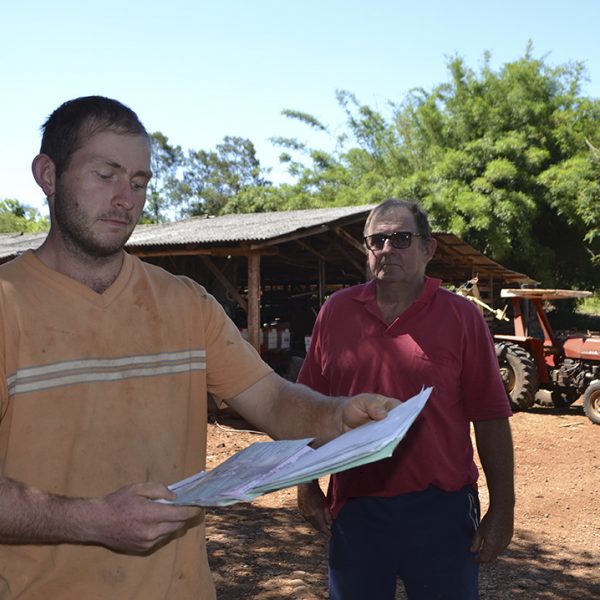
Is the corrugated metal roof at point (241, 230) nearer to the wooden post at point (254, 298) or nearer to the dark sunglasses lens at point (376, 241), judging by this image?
the wooden post at point (254, 298)

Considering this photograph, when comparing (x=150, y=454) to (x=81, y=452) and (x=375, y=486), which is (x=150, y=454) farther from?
(x=375, y=486)

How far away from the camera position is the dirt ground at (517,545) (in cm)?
482

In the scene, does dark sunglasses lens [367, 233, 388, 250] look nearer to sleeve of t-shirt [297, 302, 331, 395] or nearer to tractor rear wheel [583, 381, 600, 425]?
sleeve of t-shirt [297, 302, 331, 395]

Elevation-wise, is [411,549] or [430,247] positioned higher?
[430,247]

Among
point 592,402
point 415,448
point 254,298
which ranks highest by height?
point 254,298

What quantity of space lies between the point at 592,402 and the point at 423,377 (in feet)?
29.3

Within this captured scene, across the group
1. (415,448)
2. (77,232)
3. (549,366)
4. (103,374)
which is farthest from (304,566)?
(549,366)

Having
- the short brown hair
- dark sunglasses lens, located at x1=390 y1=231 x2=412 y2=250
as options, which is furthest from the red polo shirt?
the short brown hair

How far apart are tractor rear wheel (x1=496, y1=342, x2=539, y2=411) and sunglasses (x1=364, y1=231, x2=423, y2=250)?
8.38m

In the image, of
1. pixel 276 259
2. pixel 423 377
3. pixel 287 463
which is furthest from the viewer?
pixel 276 259

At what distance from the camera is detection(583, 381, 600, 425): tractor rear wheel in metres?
10.6

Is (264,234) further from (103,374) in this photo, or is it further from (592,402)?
(103,374)

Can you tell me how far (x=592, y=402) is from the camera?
10734mm

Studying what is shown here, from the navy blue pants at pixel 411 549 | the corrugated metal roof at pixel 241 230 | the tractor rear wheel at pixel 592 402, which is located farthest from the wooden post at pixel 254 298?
the navy blue pants at pixel 411 549
